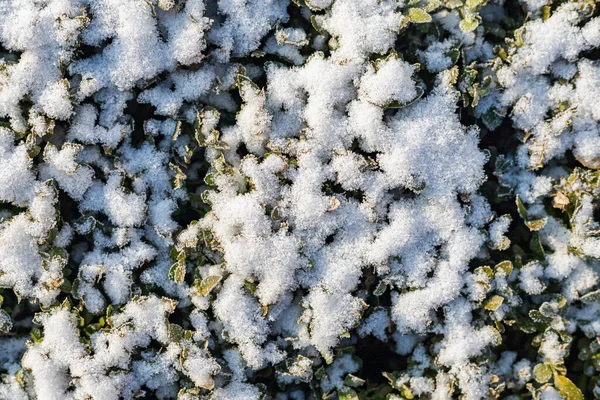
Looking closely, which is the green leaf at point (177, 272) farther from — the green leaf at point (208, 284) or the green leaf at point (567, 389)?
the green leaf at point (567, 389)

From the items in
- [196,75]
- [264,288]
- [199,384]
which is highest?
[196,75]

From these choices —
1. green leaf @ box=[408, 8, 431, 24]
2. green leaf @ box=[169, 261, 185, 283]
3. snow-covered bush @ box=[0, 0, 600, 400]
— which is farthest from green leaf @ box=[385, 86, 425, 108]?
green leaf @ box=[169, 261, 185, 283]

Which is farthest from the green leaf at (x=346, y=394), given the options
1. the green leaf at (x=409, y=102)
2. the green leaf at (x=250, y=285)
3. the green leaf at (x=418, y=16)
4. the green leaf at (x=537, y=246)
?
the green leaf at (x=418, y=16)

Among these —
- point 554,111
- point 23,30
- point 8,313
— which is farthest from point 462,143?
point 8,313

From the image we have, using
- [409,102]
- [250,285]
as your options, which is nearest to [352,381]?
[250,285]

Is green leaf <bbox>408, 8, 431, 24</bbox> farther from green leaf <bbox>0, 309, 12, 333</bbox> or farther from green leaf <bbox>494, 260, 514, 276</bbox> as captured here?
green leaf <bbox>0, 309, 12, 333</bbox>

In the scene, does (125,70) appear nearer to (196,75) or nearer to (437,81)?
(196,75)

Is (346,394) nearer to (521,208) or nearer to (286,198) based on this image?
(286,198)
